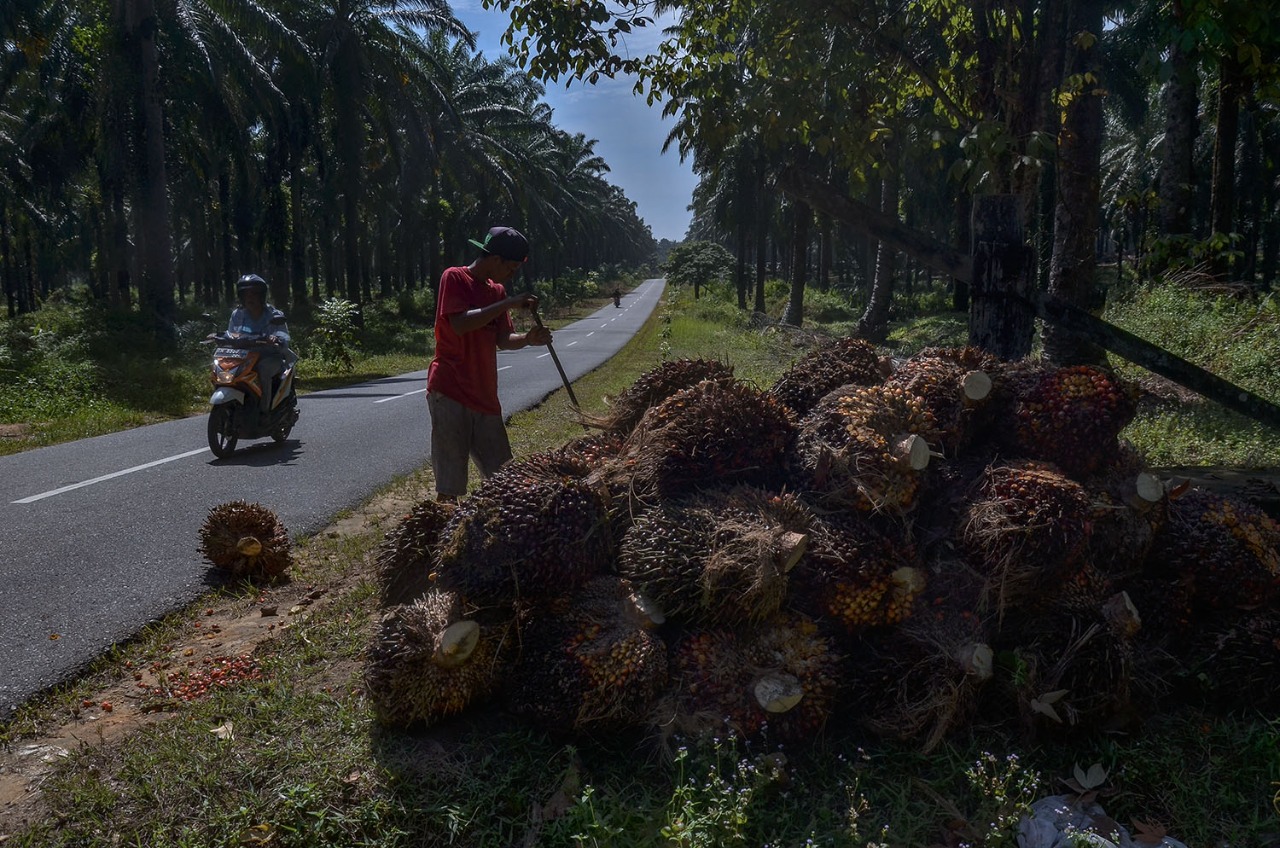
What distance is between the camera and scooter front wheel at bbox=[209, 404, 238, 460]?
9336 mm

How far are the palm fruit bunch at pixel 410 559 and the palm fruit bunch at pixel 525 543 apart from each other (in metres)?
0.30

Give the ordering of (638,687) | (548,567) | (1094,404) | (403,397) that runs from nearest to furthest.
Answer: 1. (638,687)
2. (548,567)
3. (1094,404)
4. (403,397)

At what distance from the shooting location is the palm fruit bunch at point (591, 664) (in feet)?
9.77

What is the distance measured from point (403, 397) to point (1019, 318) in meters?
11.8

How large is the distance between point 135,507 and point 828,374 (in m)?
5.79

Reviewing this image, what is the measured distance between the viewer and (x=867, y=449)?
338 cm

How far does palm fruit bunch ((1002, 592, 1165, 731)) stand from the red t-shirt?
2.95 meters

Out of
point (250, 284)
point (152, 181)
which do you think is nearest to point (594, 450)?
point (250, 284)

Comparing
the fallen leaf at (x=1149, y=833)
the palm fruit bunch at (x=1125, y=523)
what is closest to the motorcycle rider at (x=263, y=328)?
the palm fruit bunch at (x=1125, y=523)

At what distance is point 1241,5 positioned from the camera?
15.6 feet

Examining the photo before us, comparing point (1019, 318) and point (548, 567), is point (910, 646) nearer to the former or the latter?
point (548, 567)

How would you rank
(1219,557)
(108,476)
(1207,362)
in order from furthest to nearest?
(1207,362) → (108,476) → (1219,557)

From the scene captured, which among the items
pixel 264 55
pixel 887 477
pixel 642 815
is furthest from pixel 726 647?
pixel 264 55

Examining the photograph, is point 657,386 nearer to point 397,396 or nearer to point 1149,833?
point 1149,833
